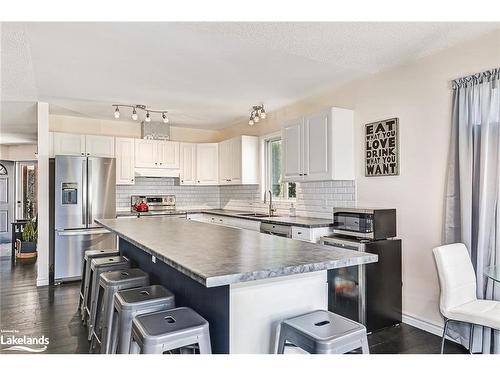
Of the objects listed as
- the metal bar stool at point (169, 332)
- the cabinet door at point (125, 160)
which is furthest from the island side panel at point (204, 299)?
the cabinet door at point (125, 160)

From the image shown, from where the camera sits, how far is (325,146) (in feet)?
12.7

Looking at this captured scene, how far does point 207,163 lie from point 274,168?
1421mm

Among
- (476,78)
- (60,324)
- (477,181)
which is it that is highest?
(476,78)

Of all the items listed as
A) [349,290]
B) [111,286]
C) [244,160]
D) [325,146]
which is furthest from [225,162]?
[111,286]

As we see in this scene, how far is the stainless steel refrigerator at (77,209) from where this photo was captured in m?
4.74

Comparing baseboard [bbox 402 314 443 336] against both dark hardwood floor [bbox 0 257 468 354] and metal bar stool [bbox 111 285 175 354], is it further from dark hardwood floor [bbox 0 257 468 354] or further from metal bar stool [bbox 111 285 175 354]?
metal bar stool [bbox 111 285 175 354]

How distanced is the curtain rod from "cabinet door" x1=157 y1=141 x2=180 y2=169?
4.36 m

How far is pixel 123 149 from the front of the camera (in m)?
5.55

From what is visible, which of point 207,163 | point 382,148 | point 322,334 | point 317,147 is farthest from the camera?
point 207,163

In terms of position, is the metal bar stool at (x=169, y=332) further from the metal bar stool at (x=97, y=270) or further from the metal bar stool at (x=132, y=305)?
the metal bar stool at (x=97, y=270)

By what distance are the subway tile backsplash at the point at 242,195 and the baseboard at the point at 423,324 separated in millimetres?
1272

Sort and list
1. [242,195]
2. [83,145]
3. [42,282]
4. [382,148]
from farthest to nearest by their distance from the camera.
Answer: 1. [242,195]
2. [83,145]
3. [42,282]
4. [382,148]

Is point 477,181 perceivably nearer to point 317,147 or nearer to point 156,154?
point 317,147

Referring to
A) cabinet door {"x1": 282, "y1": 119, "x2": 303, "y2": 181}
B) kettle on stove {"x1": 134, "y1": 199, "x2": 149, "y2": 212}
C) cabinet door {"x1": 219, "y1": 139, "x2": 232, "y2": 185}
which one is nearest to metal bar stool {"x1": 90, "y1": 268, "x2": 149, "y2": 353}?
cabinet door {"x1": 282, "y1": 119, "x2": 303, "y2": 181}
